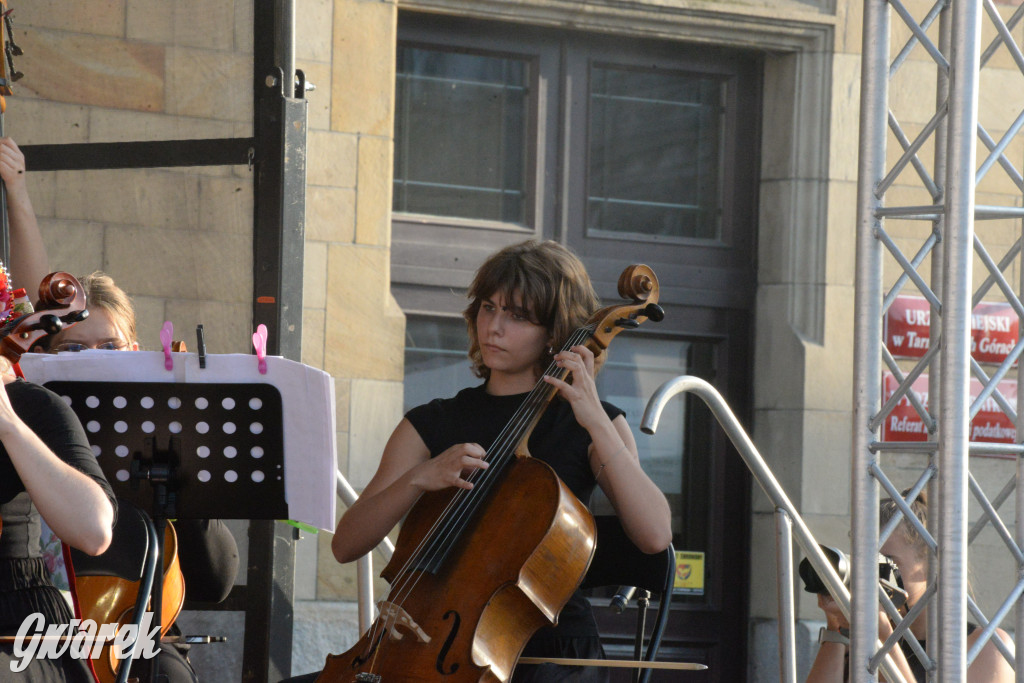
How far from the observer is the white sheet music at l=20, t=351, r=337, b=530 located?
2.43 metres

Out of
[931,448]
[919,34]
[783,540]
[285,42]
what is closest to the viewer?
[931,448]

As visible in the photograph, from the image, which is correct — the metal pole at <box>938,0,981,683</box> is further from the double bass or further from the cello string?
the double bass

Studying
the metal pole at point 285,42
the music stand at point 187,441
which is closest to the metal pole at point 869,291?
the music stand at point 187,441

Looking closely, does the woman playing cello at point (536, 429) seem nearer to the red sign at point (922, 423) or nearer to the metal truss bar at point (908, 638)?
the metal truss bar at point (908, 638)

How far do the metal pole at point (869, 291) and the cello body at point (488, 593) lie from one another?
0.91 meters

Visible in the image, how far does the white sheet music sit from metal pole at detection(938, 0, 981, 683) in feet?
4.52

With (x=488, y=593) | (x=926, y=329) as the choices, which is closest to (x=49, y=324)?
(x=488, y=593)

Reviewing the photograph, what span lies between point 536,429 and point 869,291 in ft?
2.99

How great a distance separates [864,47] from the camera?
309 centimetres

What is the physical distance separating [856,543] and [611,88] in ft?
9.77

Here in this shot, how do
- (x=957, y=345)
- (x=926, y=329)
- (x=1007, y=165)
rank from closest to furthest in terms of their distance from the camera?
1. (x=957, y=345)
2. (x=1007, y=165)
3. (x=926, y=329)

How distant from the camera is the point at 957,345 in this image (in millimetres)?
2850

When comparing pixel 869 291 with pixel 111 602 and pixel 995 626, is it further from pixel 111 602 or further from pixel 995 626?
pixel 111 602

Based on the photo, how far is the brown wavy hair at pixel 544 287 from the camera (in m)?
2.71
